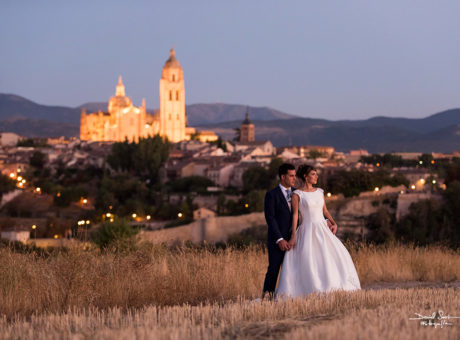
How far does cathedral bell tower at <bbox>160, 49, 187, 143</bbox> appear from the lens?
95375mm

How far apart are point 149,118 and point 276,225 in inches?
3632

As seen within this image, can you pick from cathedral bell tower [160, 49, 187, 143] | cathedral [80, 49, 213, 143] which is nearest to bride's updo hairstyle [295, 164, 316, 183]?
cathedral [80, 49, 213, 143]

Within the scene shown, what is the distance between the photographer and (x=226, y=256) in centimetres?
745

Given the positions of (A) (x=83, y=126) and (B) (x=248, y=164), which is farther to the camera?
(A) (x=83, y=126)

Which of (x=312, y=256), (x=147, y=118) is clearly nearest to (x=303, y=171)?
(x=312, y=256)

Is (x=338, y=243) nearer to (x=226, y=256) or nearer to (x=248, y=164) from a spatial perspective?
(x=226, y=256)

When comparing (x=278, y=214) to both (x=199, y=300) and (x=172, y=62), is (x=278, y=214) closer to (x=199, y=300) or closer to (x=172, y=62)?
(x=199, y=300)

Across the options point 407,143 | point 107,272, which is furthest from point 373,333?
point 407,143

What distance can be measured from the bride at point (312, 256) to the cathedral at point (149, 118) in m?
85.4

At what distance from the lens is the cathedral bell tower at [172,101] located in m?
95.4

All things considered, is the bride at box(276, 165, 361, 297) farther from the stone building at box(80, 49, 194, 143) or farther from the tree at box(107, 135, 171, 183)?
the stone building at box(80, 49, 194, 143)

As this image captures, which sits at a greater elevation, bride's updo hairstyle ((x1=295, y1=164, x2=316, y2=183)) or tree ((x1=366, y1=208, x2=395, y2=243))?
bride's updo hairstyle ((x1=295, y1=164, x2=316, y2=183))

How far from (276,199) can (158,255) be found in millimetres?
1933

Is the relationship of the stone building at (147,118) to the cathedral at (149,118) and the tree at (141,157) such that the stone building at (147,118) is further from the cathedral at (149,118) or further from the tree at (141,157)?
the tree at (141,157)
